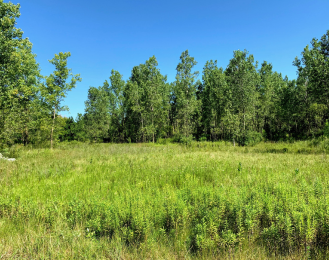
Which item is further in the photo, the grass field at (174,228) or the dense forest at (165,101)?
the dense forest at (165,101)

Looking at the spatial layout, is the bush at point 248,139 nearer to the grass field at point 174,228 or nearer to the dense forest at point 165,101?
the dense forest at point 165,101

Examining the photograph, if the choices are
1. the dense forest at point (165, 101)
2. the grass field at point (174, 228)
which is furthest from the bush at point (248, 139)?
the grass field at point (174, 228)

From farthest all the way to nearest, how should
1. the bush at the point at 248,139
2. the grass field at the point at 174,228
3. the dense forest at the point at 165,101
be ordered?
1. the bush at the point at 248,139
2. the dense forest at the point at 165,101
3. the grass field at the point at 174,228

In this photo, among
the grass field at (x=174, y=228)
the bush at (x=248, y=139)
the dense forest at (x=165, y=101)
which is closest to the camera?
the grass field at (x=174, y=228)

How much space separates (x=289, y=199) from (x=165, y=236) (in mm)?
2578

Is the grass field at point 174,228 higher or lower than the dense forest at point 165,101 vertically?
lower

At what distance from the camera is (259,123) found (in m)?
41.6

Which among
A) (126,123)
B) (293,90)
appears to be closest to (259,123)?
(293,90)

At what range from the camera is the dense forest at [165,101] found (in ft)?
50.8

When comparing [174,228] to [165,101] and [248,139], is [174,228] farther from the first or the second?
[165,101]

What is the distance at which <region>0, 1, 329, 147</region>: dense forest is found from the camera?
15492mm

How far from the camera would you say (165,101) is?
4788 cm

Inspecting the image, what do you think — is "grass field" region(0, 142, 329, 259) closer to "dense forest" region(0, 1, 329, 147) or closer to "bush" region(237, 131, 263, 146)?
"dense forest" region(0, 1, 329, 147)

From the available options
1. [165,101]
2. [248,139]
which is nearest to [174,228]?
[248,139]
